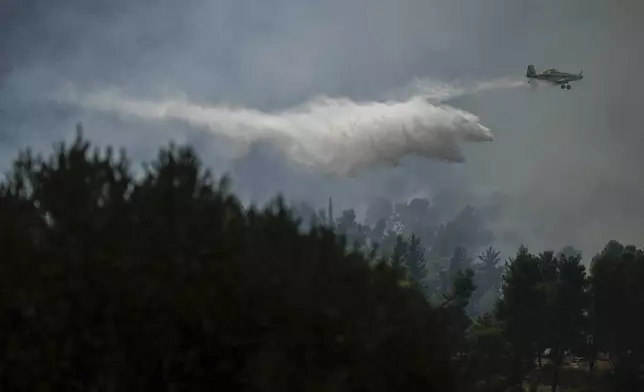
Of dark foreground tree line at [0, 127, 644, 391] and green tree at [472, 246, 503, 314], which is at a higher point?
green tree at [472, 246, 503, 314]

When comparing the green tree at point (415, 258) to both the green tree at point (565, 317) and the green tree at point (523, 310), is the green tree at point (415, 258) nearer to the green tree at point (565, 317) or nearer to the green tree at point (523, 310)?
the green tree at point (523, 310)

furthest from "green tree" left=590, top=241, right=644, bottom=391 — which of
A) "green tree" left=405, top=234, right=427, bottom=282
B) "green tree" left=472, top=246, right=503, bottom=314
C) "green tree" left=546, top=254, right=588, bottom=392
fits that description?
"green tree" left=472, top=246, right=503, bottom=314

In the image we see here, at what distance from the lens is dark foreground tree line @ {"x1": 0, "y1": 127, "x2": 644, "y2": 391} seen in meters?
17.5

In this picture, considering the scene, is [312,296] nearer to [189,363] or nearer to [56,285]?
[189,363]

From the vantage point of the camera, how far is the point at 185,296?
17984 mm

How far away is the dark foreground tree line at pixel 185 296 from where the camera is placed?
17.5m

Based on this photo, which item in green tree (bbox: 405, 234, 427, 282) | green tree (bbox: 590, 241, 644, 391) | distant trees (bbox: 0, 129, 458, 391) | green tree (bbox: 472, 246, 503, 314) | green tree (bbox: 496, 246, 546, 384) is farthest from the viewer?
green tree (bbox: 472, 246, 503, 314)

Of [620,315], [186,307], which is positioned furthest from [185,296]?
[620,315]

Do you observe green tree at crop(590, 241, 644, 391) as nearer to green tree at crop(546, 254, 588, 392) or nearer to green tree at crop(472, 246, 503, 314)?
green tree at crop(546, 254, 588, 392)

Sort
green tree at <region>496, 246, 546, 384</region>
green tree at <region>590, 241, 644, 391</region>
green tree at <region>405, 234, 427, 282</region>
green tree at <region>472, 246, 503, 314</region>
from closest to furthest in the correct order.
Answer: green tree at <region>496, 246, 546, 384</region> < green tree at <region>590, 241, 644, 391</region> < green tree at <region>405, 234, 427, 282</region> < green tree at <region>472, 246, 503, 314</region>

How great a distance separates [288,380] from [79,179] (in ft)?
28.7

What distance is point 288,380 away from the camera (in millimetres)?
17062

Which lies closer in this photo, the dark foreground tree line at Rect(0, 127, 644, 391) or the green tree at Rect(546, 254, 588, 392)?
the dark foreground tree line at Rect(0, 127, 644, 391)

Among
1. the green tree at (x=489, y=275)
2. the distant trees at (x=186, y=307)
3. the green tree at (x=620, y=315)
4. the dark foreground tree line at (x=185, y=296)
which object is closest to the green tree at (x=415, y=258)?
the green tree at (x=489, y=275)
